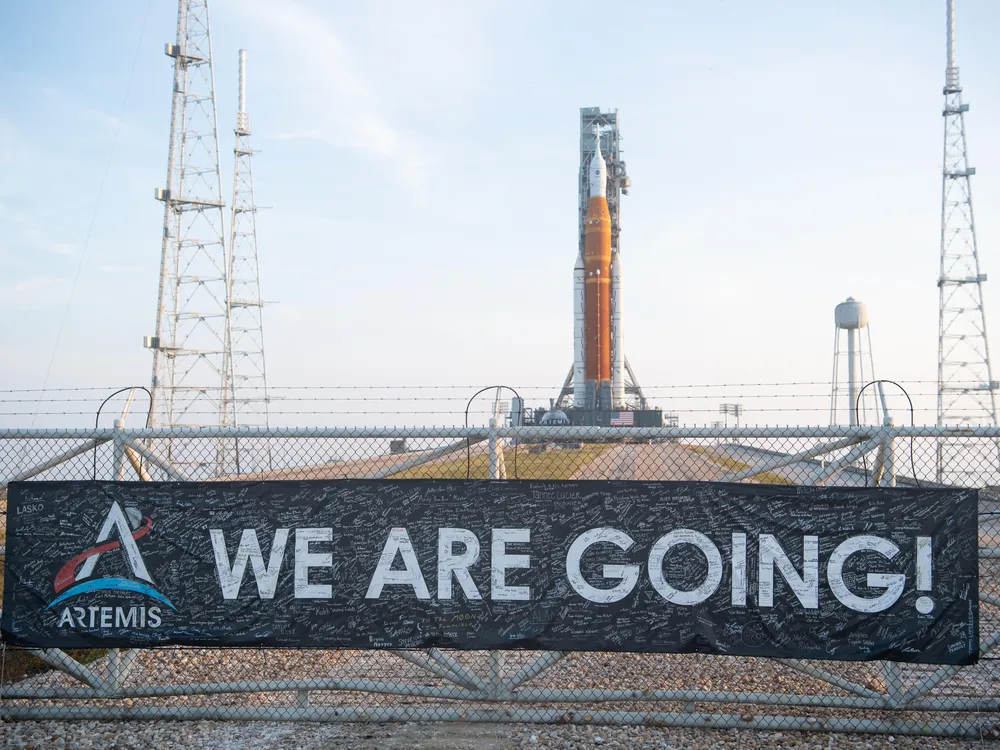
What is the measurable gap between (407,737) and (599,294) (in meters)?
44.0

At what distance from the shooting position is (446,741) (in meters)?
6.17

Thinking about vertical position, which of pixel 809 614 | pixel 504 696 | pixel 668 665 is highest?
pixel 809 614

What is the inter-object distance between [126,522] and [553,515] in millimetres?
3631

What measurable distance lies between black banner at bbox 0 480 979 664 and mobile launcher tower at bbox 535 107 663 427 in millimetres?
37613

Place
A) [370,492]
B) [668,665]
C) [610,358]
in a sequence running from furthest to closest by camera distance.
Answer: [610,358], [668,665], [370,492]

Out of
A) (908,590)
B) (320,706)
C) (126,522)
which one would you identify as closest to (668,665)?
(908,590)

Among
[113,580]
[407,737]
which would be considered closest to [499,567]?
[407,737]

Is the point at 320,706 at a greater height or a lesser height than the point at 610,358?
lesser

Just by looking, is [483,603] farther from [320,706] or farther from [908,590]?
[908,590]

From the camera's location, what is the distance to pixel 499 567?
6.51 meters

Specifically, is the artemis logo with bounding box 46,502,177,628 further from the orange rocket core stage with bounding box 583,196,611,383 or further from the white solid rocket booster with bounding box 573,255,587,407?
the white solid rocket booster with bounding box 573,255,587,407

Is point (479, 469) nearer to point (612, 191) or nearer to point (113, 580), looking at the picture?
point (113, 580)

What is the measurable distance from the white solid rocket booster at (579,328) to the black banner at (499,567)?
1770 inches

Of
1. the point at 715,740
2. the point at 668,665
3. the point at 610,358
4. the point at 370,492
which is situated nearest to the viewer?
the point at 715,740
